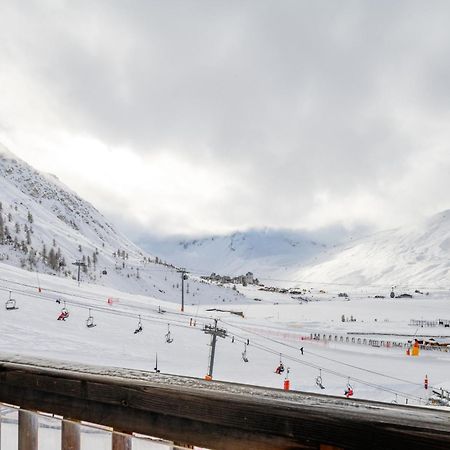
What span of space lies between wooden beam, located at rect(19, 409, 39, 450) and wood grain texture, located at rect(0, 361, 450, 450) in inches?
3.2

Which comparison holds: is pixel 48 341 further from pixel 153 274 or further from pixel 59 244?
pixel 59 244

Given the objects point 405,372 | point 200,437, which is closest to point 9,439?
point 200,437

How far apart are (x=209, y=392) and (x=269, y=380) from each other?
94.9 ft

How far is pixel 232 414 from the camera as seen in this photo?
1.47 meters

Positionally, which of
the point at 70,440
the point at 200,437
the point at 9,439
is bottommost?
the point at 9,439

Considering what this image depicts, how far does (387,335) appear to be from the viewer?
59.5m

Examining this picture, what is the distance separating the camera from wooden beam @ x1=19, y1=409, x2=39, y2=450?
6.51ft

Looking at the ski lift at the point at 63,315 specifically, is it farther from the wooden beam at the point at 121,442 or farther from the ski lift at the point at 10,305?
the wooden beam at the point at 121,442

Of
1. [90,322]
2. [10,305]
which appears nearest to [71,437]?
[90,322]

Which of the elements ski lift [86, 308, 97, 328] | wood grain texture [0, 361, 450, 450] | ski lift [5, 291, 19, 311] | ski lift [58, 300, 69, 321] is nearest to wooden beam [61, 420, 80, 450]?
wood grain texture [0, 361, 450, 450]

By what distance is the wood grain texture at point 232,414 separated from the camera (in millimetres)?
1260

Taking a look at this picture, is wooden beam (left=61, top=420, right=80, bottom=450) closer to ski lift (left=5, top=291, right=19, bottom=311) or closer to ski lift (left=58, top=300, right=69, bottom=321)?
ski lift (left=58, top=300, right=69, bottom=321)

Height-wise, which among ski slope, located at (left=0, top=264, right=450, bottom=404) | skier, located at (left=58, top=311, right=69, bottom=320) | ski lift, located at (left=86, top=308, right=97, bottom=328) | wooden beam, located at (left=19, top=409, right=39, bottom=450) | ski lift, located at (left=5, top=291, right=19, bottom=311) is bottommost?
ski slope, located at (left=0, top=264, right=450, bottom=404)

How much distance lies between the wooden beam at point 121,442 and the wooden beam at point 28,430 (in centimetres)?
51
